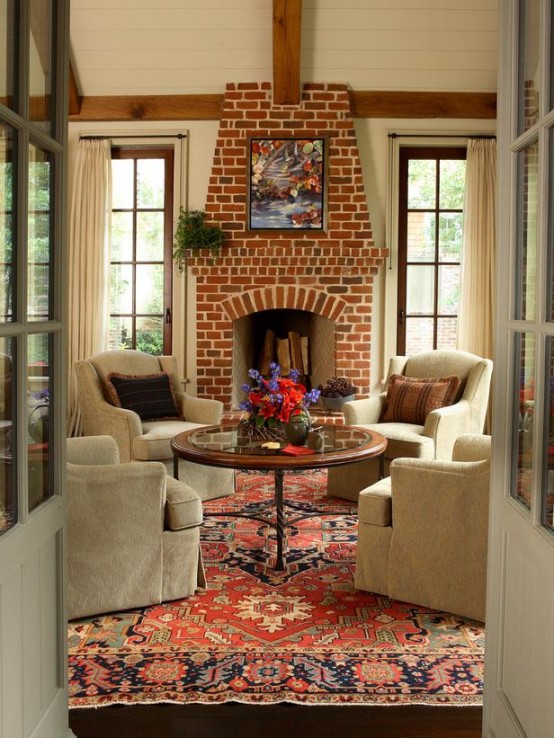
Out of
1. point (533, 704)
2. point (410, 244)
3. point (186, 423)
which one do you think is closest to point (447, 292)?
point (410, 244)

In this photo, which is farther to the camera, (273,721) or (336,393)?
(336,393)

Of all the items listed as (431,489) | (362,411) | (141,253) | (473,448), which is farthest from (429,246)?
(431,489)

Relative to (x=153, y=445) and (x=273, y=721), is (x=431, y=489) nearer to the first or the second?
(x=273, y=721)

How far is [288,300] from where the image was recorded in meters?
6.83

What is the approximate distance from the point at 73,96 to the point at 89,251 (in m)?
1.31

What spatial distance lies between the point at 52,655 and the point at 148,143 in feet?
18.3

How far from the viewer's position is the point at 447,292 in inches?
276

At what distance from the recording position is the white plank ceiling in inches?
248

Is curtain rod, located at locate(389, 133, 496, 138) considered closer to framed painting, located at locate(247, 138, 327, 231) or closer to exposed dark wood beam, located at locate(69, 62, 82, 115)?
framed painting, located at locate(247, 138, 327, 231)

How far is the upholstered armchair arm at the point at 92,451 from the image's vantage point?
11.6 ft

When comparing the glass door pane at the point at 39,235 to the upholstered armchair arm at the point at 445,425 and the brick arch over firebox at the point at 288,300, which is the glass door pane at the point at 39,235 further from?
the brick arch over firebox at the point at 288,300

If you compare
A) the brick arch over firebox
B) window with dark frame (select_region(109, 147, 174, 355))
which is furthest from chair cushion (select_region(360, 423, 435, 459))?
window with dark frame (select_region(109, 147, 174, 355))

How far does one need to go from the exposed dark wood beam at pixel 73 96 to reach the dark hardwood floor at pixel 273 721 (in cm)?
551

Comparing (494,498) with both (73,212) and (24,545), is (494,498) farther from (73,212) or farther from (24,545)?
(73,212)
